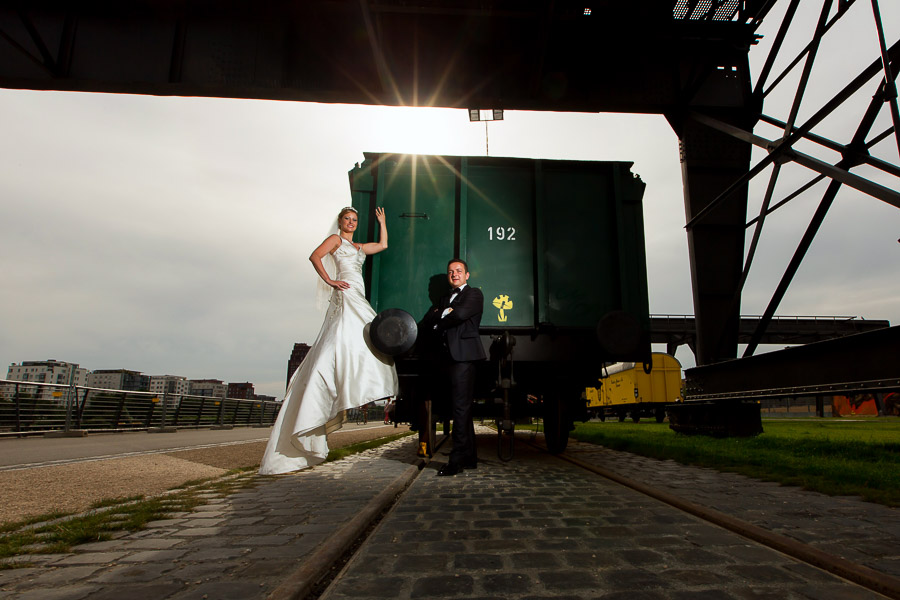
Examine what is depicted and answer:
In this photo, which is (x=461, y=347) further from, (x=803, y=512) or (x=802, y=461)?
(x=802, y=461)

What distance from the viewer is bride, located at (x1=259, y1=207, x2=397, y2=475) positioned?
4434mm

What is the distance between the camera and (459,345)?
4461 millimetres

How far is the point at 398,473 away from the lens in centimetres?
457

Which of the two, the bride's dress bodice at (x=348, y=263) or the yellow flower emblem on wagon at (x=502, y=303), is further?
the yellow flower emblem on wagon at (x=502, y=303)

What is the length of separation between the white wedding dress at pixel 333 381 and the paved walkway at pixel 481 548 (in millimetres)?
855

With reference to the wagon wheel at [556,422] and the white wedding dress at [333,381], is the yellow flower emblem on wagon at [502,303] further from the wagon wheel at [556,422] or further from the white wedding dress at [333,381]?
the wagon wheel at [556,422]

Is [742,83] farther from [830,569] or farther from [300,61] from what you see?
[830,569]

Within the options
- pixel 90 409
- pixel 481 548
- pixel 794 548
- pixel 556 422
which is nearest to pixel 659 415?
pixel 556 422

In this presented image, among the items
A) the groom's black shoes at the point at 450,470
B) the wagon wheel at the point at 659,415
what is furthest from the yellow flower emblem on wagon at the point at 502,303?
the wagon wheel at the point at 659,415

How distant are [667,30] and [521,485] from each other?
6316 millimetres

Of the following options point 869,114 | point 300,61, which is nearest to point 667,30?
point 869,114

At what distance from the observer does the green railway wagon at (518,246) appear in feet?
16.8

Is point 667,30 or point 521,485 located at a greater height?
point 667,30

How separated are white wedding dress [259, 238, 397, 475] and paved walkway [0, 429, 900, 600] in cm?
85
